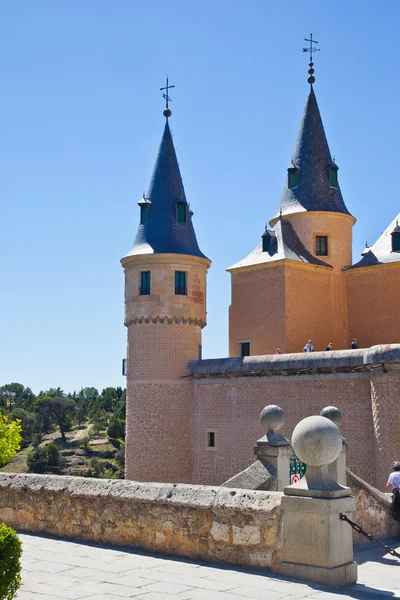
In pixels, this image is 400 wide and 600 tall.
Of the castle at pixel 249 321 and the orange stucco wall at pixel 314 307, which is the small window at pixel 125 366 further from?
the orange stucco wall at pixel 314 307

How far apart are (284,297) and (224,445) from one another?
562 cm

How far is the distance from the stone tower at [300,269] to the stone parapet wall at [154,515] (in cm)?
1577

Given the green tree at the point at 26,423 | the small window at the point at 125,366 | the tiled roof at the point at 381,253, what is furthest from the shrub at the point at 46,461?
the tiled roof at the point at 381,253

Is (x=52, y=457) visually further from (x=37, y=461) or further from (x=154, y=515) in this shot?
(x=154, y=515)

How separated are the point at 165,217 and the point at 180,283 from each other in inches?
101

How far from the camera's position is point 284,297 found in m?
24.9

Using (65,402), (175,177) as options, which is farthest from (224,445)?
(65,402)

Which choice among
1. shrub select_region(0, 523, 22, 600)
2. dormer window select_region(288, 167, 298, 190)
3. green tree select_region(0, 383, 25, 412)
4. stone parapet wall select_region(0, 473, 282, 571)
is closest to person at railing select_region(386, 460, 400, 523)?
stone parapet wall select_region(0, 473, 282, 571)

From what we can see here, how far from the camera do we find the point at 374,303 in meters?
25.8

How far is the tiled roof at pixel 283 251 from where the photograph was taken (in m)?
25.7

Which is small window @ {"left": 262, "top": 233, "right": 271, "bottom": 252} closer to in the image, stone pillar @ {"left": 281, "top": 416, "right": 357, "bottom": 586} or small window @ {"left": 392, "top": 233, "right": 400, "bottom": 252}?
small window @ {"left": 392, "top": 233, "right": 400, "bottom": 252}

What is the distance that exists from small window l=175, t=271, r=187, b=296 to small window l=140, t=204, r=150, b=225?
245 centimetres

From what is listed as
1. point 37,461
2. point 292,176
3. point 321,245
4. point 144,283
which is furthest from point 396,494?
point 37,461

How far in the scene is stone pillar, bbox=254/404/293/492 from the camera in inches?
398
